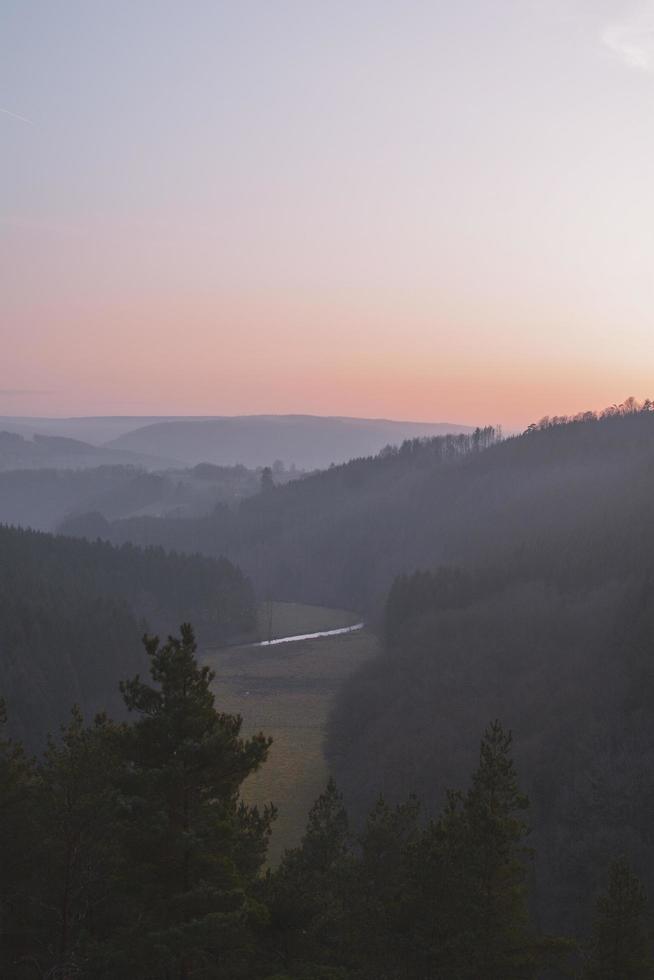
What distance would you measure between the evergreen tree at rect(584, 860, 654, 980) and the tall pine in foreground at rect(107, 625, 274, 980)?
9.76m

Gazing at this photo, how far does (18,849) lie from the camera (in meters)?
21.7

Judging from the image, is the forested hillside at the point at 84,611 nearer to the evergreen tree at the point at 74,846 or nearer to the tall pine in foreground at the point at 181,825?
the evergreen tree at the point at 74,846

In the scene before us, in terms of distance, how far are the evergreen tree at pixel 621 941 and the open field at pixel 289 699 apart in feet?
99.3

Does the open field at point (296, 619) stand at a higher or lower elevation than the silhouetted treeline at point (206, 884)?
lower

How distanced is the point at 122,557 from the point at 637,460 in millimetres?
102391

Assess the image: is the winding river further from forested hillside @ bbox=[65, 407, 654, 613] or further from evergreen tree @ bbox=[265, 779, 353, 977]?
evergreen tree @ bbox=[265, 779, 353, 977]

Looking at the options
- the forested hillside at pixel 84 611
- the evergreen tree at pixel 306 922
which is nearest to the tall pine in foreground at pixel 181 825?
the evergreen tree at pixel 306 922

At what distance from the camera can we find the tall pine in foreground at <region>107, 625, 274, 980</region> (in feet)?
52.6

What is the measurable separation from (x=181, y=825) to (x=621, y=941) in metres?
12.6

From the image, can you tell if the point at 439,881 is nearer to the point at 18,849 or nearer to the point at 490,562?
the point at 18,849

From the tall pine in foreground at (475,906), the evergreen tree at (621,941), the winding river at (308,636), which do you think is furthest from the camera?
the winding river at (308,636)

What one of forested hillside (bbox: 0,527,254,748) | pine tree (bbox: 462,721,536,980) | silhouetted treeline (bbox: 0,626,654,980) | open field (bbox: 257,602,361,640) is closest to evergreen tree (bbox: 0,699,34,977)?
silhouetted treeline (bbox: 0,626,654,980)

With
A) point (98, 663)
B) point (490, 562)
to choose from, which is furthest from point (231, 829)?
point (490, 562)

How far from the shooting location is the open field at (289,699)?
194ft
